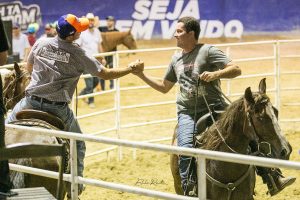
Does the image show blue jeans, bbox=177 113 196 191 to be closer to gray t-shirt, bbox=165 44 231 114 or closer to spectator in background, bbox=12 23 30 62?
gray t-shirt, bbox=165 44 231 114

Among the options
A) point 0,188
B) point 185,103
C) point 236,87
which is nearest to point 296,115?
point 236,87

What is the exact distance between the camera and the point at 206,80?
251 inches

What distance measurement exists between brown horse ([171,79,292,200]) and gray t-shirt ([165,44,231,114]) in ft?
1.18

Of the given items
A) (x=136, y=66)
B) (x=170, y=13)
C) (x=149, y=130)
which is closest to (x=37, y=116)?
(x=136, y=66)

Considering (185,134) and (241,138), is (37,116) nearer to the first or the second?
(185,134)

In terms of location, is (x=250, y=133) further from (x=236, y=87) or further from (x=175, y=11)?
(x=175, y=11)

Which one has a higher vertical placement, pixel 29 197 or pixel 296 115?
pixel 29 197

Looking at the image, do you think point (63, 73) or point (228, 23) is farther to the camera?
point (228, 23)

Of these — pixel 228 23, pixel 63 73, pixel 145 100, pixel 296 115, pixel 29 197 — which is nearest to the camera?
pixel 29 197

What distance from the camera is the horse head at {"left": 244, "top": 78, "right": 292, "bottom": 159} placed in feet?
20.4

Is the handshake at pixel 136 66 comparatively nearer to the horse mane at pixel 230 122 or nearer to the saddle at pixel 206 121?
the saddle at pixel 206 121

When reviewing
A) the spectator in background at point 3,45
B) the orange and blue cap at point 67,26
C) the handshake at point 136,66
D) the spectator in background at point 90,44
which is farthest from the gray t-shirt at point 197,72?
the spectator in background at point 90,44

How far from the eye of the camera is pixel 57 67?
21.9 feet

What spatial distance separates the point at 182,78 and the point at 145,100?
9.19 metres
